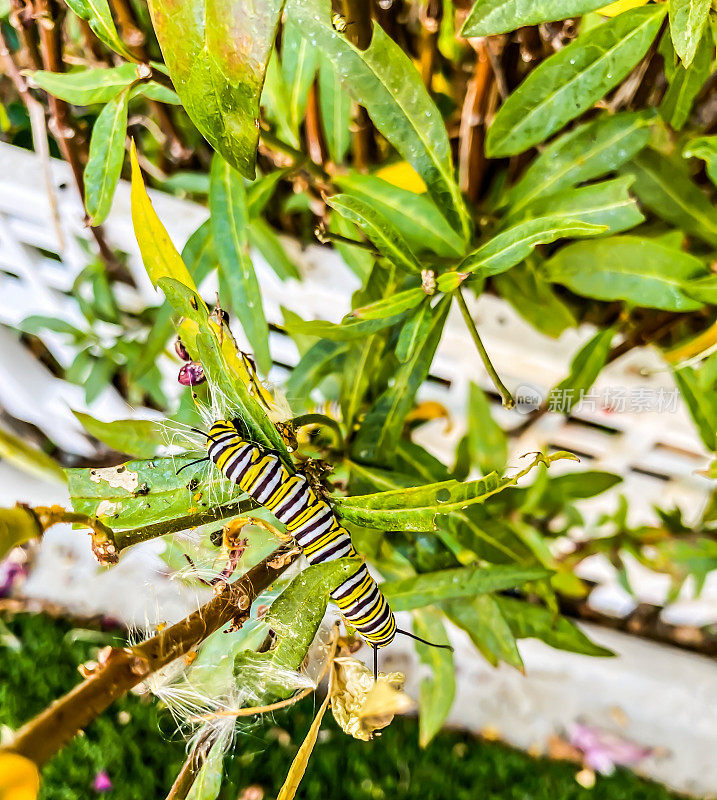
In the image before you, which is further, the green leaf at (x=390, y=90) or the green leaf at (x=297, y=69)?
the green leaf at (x=297, y=69)

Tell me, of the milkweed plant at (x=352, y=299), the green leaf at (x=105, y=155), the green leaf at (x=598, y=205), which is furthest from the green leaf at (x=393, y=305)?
the green leaf at (x=105, y=155)

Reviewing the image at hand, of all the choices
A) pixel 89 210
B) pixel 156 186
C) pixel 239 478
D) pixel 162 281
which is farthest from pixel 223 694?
pixel 156 186

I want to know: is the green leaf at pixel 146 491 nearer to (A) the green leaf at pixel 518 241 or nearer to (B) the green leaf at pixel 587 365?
(A) the green leaf at pixel 518 241

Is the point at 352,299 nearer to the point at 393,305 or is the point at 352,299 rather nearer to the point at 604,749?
the point at 393,305

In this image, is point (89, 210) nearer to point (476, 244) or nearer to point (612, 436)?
point (476, 244)

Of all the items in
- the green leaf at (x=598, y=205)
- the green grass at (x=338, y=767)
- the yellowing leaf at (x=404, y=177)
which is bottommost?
the green grass at (x=338, y=767)

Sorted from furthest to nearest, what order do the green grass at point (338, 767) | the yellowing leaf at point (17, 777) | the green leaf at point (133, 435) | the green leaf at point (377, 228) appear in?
the green grass at point (338, 767) → the green leaf at point (133, 435) → the green leaf at point (377, 228) → the yellowing leaf at point (17, 777)

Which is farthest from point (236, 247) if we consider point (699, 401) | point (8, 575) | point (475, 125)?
point (8, 575)
